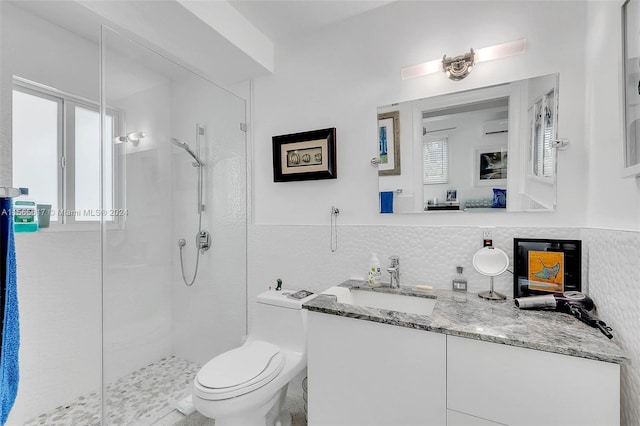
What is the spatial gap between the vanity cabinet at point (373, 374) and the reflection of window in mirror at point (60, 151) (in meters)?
1.36

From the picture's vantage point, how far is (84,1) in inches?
61.2

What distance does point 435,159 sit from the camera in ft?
5.18

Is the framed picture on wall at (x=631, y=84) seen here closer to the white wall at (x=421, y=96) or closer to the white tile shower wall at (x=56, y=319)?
the white wall at (x=421, y=96)

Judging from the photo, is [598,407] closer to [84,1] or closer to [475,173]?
[475,173]

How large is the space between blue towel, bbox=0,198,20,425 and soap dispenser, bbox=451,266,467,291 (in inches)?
69.9

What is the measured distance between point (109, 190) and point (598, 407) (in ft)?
7.27

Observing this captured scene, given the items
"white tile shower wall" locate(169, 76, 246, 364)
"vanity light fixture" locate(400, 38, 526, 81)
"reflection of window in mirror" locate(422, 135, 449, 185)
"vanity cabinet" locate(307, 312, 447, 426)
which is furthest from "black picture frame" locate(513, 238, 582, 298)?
"white tile shower wall" locate(169, 76, 246, 364)

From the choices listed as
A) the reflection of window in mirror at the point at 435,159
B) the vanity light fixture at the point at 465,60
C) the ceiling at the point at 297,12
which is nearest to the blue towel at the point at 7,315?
the ceiling at the point at 297,12

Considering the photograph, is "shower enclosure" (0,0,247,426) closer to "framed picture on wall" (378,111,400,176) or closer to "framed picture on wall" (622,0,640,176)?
"framed picture on wall" (378,111,400,176)

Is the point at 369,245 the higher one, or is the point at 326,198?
the point at 326,198

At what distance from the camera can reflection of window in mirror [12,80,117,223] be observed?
162cm


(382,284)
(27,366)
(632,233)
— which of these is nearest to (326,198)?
(382,284)

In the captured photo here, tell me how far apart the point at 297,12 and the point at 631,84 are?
65.0 inches

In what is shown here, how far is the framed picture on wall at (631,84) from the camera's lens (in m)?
0.85
